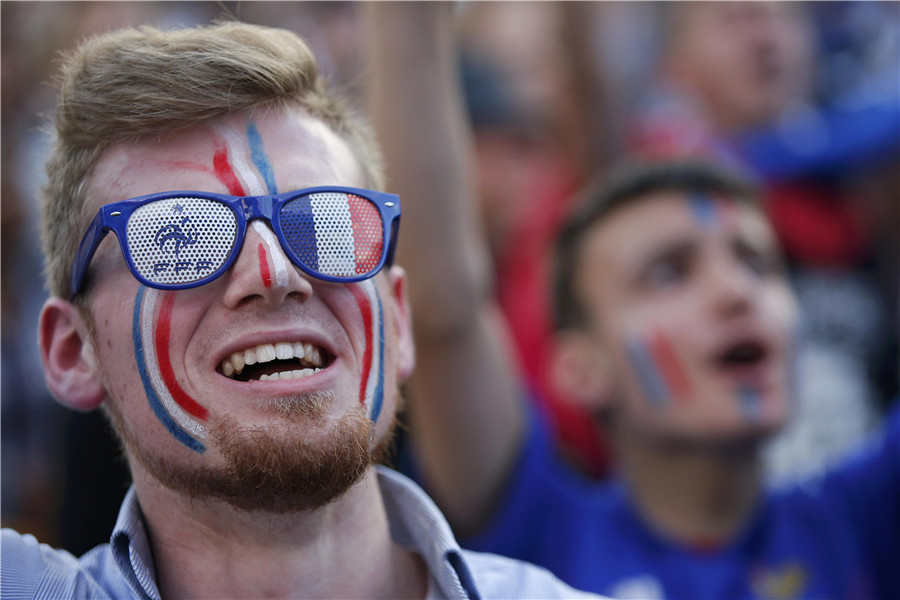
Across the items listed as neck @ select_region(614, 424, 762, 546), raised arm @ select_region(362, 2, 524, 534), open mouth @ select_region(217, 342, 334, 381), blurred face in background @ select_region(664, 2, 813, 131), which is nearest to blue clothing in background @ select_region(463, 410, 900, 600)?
neck @ select_region(614, 424, 762, 546)

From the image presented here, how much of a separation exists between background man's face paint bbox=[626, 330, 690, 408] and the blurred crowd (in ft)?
1.36

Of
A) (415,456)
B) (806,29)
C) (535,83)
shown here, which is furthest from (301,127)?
(806,29)

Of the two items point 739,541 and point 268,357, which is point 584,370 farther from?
point 268,357

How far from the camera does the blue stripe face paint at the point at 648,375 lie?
300 centimetres

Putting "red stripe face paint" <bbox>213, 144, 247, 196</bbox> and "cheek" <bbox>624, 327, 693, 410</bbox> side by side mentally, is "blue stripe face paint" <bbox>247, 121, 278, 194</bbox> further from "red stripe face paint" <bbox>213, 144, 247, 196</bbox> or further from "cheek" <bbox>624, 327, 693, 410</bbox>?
"cheek" <bbox>624, 327, 693, 410</bbox>

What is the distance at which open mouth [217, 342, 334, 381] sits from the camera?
5.63ft

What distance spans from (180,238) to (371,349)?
42 centimetres

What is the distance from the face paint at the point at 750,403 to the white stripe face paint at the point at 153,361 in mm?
1819

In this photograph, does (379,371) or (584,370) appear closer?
(379,371)

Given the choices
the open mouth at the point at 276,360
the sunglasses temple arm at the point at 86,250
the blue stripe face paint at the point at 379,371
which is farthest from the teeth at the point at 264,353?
the sunglasses temple arm at the point at 86,250

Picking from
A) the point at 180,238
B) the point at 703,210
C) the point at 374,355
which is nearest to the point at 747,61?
the point at 703,210

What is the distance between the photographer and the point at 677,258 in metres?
3.11

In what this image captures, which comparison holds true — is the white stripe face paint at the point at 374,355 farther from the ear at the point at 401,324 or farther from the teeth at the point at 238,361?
the teeth at the point at 238,361

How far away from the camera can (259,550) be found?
178 centimetres
